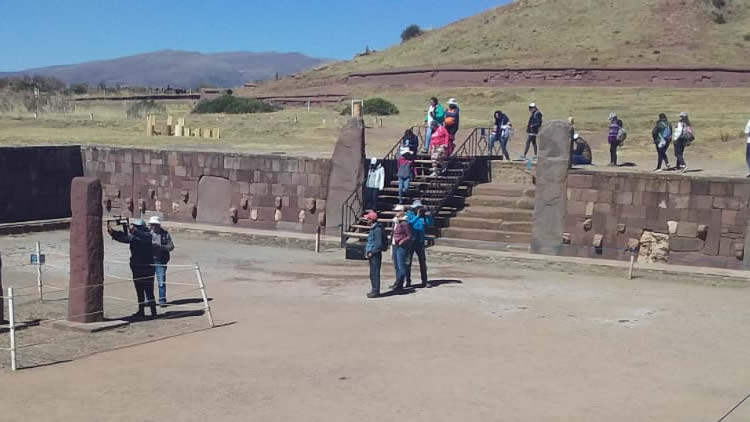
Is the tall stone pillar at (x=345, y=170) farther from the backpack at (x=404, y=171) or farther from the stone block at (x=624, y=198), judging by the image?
the stone block at (x=624, y=198)

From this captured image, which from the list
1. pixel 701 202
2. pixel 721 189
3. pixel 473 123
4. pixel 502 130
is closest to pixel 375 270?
pixel 701 202

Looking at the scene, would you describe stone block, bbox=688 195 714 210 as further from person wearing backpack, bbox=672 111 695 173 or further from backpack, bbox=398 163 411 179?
backpack, bbox=398 163 411 179

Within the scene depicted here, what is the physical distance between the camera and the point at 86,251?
12.6 metres

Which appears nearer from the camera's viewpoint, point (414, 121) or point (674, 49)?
point (414, 121)

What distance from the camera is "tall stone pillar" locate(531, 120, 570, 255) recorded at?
1906cm

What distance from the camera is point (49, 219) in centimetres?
2552

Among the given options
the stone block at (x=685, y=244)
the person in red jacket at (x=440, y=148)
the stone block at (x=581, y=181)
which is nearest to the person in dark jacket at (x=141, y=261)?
the stone block at (x=581, y=181)

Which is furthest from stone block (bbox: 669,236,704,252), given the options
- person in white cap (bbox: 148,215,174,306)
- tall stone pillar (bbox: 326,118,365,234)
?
person in white cap (bbox: 148,215,174,306)

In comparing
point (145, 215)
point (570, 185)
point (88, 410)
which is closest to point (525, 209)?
point (570, 185)

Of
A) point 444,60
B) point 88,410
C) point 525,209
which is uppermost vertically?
point 444,60

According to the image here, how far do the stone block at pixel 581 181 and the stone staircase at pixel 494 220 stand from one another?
4.18ft

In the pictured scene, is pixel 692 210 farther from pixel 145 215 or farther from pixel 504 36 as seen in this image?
pixel 504 36

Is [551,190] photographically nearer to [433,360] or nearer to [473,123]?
[433,360]

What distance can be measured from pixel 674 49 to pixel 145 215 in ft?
142
